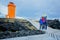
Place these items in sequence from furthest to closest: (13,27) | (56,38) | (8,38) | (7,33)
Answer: (13,27) < (56,38) < (7,33) < (8,38)

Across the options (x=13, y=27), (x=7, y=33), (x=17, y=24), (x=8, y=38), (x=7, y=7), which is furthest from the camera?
(x=7, y=7)

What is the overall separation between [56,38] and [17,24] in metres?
2.93

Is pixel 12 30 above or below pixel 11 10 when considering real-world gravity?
below

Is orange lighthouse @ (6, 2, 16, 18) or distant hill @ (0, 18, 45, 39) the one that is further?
orange lighthouse @ (6, 2, 16, 18)

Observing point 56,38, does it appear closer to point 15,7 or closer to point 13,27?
point 13,27

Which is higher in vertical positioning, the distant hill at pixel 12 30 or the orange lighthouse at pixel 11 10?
the orange lighthouse at pixel 11 10

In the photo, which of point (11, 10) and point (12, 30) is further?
point (11, 10)

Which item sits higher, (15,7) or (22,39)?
(15,7)

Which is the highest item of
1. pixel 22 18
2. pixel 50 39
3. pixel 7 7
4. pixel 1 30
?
pixel 7 7

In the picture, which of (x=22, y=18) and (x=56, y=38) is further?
(x=22, y=18)

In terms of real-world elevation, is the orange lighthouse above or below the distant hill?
above

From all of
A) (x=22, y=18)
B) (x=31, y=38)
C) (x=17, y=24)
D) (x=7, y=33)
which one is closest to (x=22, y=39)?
(x=31, y=38)

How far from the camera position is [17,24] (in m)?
8.38

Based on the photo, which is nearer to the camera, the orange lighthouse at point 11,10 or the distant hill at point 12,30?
the distant hill at point 12,30
